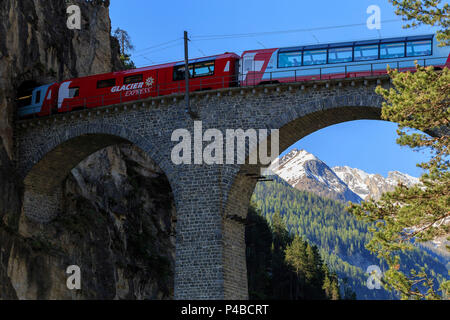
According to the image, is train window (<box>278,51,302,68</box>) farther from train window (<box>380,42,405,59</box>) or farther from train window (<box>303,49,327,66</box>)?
train window (<box>380,42,405,59</box>)

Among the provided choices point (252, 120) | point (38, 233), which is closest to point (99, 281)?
point (38, 233)

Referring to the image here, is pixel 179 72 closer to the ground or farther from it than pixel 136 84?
farther from it

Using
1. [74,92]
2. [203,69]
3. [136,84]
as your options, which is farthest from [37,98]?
[203,69]

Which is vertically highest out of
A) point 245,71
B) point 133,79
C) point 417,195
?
point 133,79

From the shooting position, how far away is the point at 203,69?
42.2 m

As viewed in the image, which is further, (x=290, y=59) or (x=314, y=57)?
(x=290, y=59)

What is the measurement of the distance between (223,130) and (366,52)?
9.46 meters

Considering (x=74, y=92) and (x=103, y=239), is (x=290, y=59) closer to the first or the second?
(x=74, y=92)

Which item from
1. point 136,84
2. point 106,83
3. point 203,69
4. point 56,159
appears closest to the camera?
point 203,69

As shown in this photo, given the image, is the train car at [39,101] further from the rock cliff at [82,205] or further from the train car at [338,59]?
the train car at [338,59]

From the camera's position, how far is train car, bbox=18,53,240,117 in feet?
136

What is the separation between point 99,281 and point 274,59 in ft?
69.4

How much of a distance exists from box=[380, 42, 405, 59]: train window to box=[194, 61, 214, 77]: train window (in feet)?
34.8
